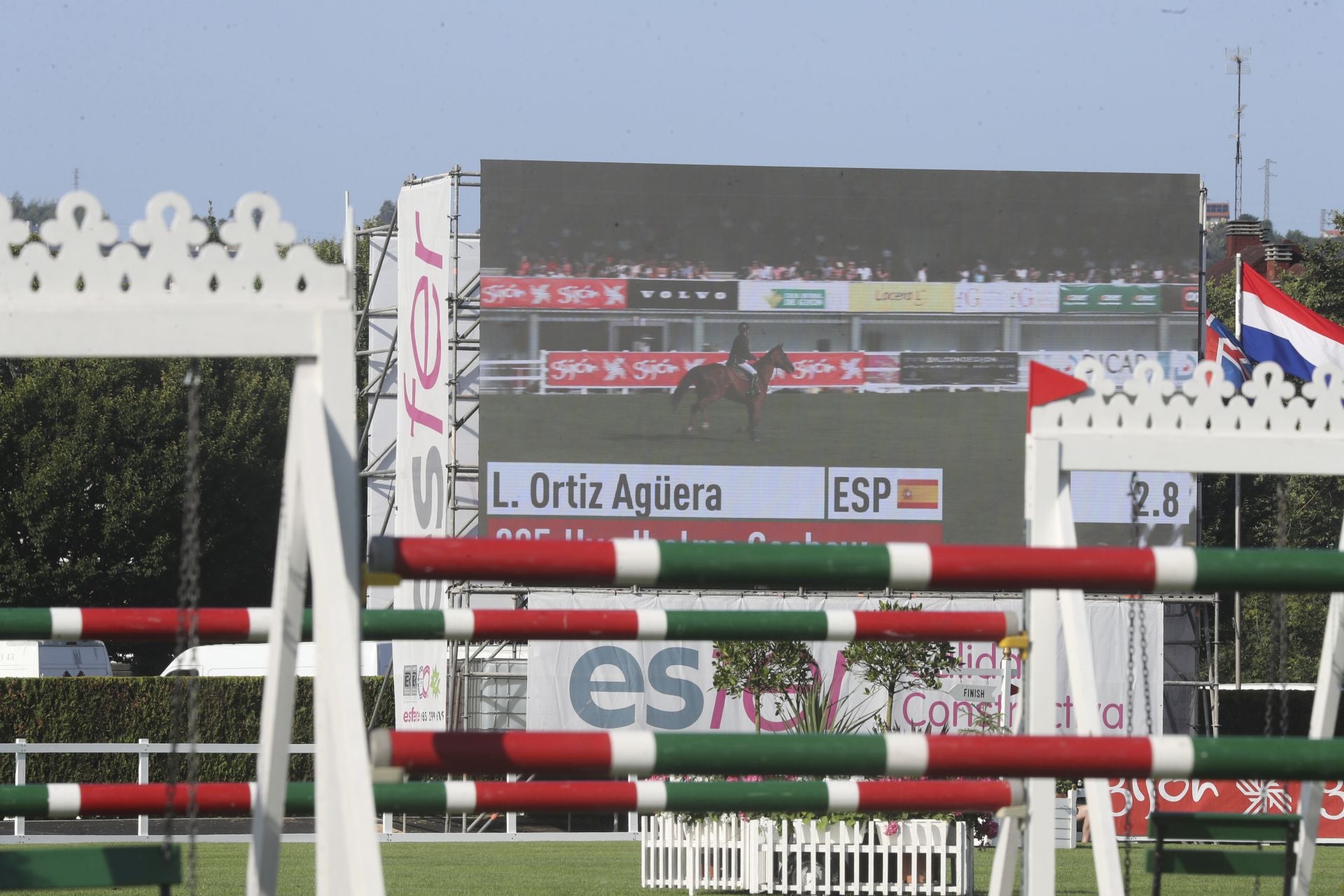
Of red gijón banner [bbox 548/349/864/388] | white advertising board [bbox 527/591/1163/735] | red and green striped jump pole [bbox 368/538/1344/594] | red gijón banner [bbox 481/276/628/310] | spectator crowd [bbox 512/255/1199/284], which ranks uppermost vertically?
spectator crowd [bbox 512/255/1199/284]

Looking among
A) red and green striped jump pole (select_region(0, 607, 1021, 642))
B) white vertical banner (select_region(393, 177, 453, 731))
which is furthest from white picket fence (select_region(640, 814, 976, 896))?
white vertical banner (select_region(393, 177, 453, 731))

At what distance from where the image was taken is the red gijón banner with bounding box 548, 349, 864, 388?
17.7m

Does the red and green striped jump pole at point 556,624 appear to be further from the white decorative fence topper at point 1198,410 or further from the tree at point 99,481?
the tree at point 99,481

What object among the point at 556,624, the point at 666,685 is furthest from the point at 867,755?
the point at 666,685

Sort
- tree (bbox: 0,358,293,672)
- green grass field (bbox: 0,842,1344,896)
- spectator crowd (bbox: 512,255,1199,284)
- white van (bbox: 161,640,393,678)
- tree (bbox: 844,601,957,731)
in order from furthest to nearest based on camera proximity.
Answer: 1. tree (bbox: 0,358,293,672)
2. white van (bbox: 161,640,393,678)
3. spectator crowd (bbox: 512,255,1199,284)
4. tree (bbox: 844,601,957,731)
5. green grass field (bbox: 0,842,1344,896)

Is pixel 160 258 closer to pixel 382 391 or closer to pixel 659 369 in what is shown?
pixel 659 369

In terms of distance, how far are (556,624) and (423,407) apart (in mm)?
16067

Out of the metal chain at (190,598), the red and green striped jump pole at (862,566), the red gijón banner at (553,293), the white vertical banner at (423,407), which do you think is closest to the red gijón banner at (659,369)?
the red gijón banner at (553,293)

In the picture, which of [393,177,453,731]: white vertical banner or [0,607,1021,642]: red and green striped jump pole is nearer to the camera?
[0,607,1021,642]: red and green striped jump pole

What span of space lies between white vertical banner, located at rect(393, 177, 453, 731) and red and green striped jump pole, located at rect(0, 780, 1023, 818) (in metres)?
14.7

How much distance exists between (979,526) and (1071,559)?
15625mm

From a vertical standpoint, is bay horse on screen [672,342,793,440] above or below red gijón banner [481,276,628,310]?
below

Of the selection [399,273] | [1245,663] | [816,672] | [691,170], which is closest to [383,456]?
[399,273]

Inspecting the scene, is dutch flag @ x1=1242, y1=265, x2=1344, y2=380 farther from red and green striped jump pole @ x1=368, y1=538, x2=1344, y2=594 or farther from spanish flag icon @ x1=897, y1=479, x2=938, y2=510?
red and green striped jump pole @ x1=368, y1=538, x2=1344, y2=594
